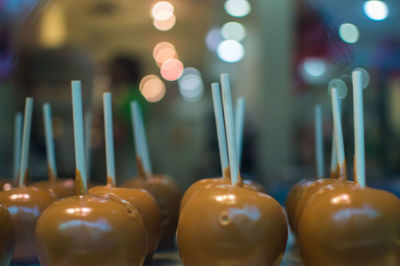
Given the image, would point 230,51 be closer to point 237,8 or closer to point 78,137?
point 237,8

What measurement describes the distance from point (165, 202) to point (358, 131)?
442mm

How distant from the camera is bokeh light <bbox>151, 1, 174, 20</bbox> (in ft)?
11.2

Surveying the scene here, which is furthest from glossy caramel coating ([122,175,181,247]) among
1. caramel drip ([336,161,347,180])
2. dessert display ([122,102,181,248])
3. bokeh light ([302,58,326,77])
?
bokeh light ([302,58,326,77])

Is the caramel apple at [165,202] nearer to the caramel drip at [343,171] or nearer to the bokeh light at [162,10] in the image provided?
the caramel drip at [343,171]

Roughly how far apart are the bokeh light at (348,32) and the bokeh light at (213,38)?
2417 mm

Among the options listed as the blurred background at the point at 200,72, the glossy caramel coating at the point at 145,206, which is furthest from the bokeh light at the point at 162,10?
the glossy caramel coating at the point at 145,206

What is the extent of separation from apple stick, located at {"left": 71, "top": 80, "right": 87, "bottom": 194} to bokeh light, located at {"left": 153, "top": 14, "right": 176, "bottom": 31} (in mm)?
3110

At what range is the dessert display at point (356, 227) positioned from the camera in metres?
0.66

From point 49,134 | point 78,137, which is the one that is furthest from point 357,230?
point 49,134

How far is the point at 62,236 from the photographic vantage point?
0.68 meters

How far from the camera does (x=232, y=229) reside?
67cm

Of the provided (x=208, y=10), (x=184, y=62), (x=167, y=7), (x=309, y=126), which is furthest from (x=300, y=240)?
(x=184, y=62)

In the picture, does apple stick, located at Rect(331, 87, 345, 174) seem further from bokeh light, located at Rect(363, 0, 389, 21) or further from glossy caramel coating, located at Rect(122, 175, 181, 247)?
bokeh light, located at Rect(363, 0, 389, 21)

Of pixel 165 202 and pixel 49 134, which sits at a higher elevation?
pixel 49 134
